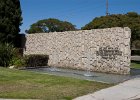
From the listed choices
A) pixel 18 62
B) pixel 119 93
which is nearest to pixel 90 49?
pixel 18 62

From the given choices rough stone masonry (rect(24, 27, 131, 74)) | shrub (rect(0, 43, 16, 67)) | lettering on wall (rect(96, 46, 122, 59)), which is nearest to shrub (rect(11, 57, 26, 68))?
shrub (rect(0, 43, 16, 67))

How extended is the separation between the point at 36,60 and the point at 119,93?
11294 millimetres

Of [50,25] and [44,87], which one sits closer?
[44,87]

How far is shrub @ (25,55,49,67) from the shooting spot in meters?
22.4

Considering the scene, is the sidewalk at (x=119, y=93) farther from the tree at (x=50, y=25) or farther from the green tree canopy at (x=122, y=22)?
the tree at (x=50, y=25)

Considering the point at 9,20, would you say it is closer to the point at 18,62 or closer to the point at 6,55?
the point at 6,55

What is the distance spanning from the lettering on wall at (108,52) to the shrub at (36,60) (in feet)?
15.8

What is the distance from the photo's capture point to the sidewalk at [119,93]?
1165cm

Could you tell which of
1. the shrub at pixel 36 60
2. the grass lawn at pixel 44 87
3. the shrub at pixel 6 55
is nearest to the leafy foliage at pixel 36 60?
the shrub at pixel 36 60

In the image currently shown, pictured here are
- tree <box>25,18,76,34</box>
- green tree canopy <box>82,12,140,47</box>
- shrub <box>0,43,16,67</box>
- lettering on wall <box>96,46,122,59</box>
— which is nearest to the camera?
lettering on wall <box>96,46,122,59</box>

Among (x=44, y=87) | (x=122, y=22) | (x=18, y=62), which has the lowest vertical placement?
(x=44, y=87)

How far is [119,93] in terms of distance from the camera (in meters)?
12.4

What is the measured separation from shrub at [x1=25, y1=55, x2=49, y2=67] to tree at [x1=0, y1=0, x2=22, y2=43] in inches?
143

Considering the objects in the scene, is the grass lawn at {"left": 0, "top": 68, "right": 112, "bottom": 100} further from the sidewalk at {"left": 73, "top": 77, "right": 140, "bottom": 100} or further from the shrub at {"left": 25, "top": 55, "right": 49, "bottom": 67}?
the shrub at {"left": 25, "top": 55, "right": 49, "bottom": 67}
